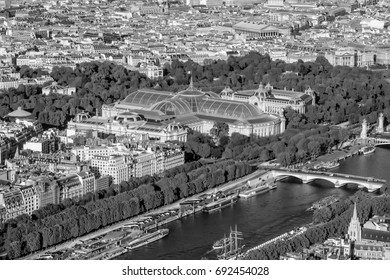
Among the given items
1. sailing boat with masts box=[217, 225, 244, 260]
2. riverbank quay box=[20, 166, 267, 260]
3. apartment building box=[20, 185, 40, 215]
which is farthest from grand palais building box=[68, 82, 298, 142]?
sailing boat with masts box=[217, 225, 244, 260]

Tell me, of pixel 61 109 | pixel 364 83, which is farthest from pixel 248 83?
pixel 61 109

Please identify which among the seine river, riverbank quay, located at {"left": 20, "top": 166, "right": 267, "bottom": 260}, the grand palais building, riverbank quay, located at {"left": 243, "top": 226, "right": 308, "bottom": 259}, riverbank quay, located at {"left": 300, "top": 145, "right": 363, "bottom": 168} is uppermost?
the grand palais building

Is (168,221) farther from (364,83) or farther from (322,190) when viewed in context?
(364,83)

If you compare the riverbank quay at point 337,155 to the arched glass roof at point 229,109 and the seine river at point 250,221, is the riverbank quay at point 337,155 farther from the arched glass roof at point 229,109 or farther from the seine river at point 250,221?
the arched glass roof at point 229,109

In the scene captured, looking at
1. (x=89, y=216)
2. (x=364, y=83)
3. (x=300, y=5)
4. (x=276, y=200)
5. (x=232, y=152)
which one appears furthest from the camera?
(x=300, y=5)

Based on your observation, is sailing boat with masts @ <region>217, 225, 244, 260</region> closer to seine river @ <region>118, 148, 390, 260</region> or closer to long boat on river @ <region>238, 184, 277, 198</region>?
seine river @ <region>118, 148, 390, 260</region>

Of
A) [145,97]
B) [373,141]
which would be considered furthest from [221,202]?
[145,97]

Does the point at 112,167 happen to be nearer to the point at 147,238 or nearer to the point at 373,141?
the point at 147,238
